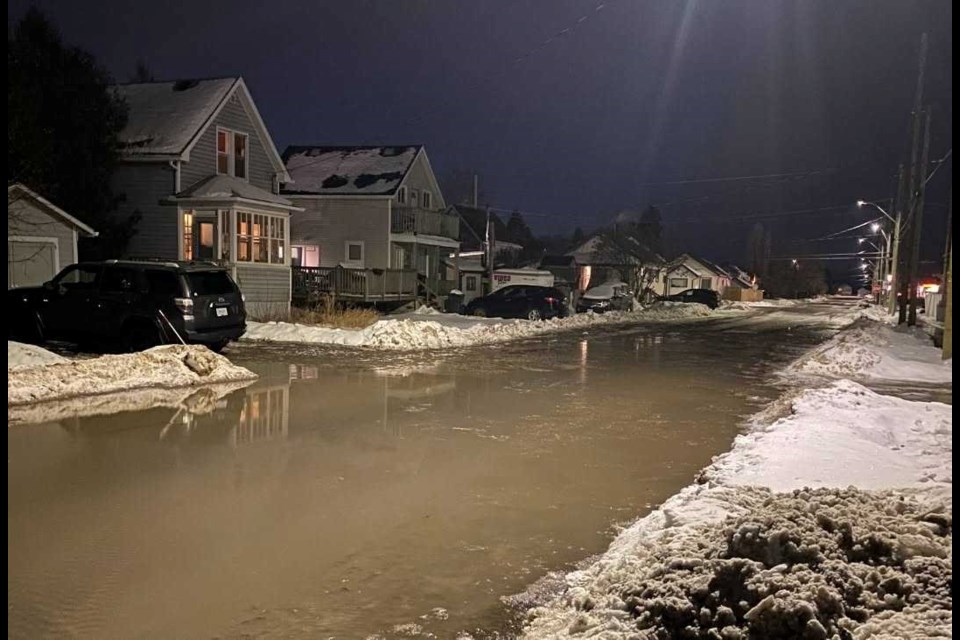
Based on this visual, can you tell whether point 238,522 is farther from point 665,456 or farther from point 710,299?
point 710,299

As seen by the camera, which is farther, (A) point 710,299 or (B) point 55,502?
(A) point 710,299

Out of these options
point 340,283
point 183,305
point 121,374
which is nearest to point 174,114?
point 340,283

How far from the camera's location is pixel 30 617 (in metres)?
4.35

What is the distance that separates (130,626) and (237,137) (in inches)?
1038

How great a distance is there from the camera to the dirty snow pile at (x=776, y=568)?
11.9 feet

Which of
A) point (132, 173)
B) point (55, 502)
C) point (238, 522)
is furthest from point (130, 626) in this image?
point (132, 173)

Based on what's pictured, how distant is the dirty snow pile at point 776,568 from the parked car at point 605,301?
1268 inches

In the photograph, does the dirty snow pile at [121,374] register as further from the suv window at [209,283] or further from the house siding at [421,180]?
the house siding at [421,180]

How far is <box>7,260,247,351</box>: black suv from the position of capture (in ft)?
48.6

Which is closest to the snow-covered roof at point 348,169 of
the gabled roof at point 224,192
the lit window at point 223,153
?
the lit window at point 223,153

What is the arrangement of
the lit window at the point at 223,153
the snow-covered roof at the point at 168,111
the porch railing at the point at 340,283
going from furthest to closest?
1. the porch railing at the point at 340,283
2. the lit window at the point at 223,153
3. the snow-covered roof at the point at 168,111

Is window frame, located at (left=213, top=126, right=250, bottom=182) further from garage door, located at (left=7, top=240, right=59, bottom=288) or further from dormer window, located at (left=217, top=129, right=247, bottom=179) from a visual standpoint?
garage door, located at (left=7, top=240, right=59, bottom=288)

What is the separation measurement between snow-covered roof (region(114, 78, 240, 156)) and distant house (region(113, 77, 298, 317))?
0.14ft

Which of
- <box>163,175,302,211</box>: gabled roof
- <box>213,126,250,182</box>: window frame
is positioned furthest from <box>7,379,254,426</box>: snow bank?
→ <box>213,126,250,182</box>: window frame
